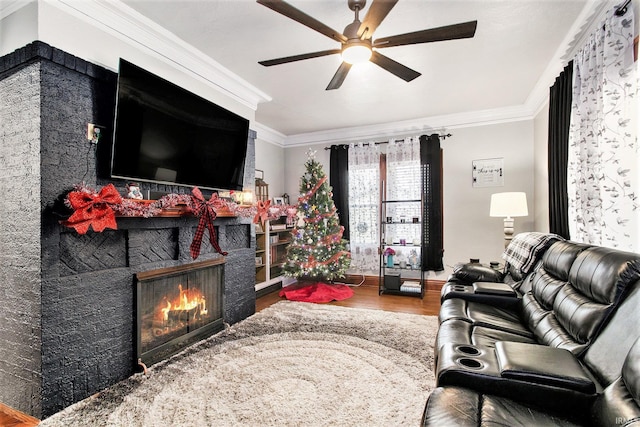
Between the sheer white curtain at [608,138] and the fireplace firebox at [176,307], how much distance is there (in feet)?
10.4

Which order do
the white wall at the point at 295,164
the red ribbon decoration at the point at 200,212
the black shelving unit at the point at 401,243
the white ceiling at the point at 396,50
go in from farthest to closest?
the white wall at the point at 295,164 < the black shelving unit at the point at 401,243 < the red ribbon decoration at the point at 200,212 < the white ceiling at the point at 396,50

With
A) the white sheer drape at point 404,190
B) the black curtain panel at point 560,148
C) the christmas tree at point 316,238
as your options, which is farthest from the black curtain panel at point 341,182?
the black curtain panel at point 560,148

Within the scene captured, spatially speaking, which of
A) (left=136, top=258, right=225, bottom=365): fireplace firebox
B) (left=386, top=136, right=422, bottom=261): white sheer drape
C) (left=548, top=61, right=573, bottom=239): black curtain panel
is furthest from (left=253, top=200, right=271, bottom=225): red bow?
(left=548, top=61, right=573, bottom=239): black curtain panel

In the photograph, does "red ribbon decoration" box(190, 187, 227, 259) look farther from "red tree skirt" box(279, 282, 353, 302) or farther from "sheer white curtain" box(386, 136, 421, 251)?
"sheer white curtain" box(386, 136, 421, 251)

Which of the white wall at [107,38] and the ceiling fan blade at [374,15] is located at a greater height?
the white wall at [107,38]

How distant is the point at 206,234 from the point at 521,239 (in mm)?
3011

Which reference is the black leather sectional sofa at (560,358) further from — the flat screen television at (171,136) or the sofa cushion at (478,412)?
the flat screen television at (171,136)

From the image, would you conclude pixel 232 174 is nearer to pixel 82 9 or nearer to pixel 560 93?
pixel 82 9

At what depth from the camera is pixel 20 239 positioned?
76.6 inches

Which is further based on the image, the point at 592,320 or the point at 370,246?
the point at 370,246

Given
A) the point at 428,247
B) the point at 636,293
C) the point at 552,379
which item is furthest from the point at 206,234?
the point at 428,247

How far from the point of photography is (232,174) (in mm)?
3332

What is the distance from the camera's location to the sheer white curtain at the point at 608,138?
6.36 feet

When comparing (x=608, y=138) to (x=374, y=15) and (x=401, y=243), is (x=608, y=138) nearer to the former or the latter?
(x=374, y=15)
